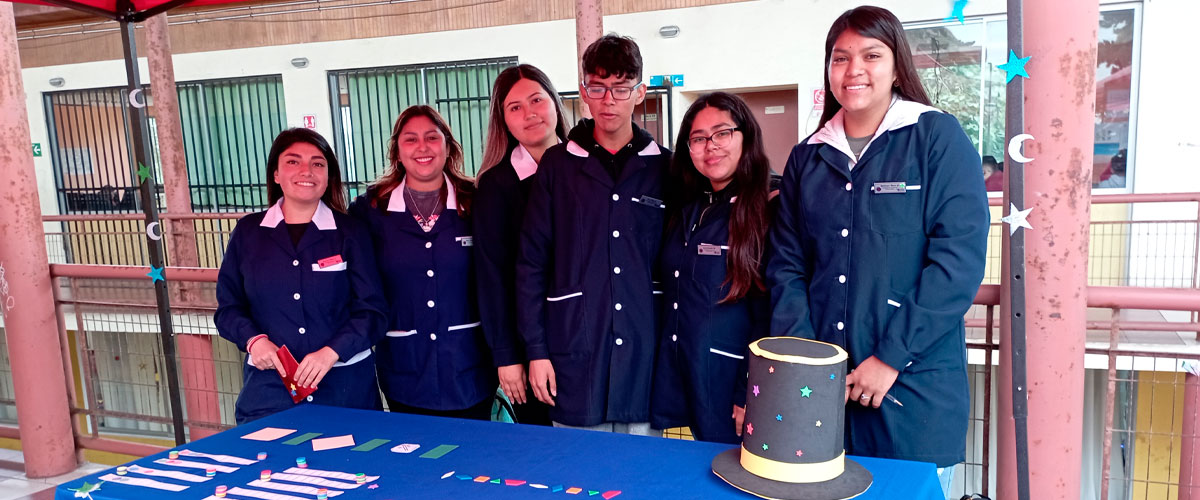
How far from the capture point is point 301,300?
2688 millimetres

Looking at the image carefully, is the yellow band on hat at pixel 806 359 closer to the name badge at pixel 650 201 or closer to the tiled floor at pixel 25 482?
the name badge at pixel 650 201

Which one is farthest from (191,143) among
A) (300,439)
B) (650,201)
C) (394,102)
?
(650,201)

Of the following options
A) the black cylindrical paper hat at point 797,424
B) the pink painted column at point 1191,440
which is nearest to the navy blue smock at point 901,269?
the black cylindrical paper hat at point 797,424

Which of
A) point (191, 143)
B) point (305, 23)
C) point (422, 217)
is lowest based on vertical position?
point (422, 217)

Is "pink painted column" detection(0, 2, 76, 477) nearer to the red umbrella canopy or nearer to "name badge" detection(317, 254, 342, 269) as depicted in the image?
the red umbrella canopy

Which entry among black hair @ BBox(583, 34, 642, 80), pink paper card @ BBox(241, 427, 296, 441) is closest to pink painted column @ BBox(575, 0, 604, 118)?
black hair @ BBox(583, 34, 642, 80)

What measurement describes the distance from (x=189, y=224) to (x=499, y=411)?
20.0 ft

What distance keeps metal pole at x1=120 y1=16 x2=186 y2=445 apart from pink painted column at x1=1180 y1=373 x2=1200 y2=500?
407cm

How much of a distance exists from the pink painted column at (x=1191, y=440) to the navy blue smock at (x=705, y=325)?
1.49 meters

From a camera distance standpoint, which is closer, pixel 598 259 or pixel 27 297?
pixel 598 259

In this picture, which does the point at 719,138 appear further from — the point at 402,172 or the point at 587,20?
the point at 587,20

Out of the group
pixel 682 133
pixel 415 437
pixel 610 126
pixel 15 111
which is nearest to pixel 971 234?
pixel 682 133

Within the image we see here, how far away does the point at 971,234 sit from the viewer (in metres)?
1.86

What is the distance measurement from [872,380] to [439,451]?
42.7 inches
